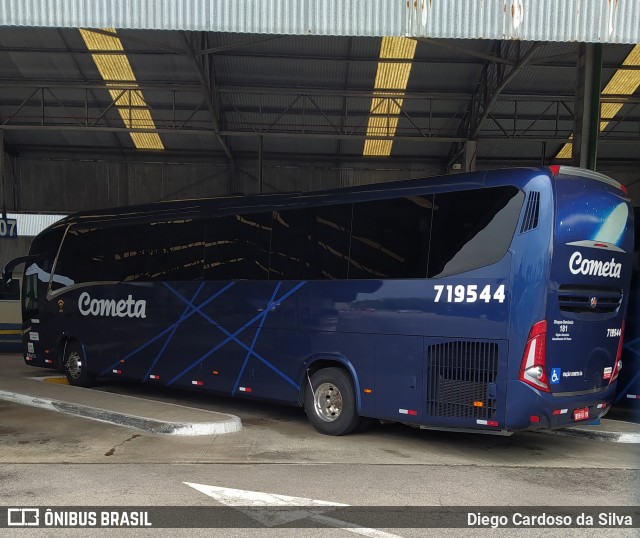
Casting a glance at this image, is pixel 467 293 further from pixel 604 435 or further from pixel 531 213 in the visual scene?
pixel 604 435

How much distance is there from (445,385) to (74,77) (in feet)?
56.9

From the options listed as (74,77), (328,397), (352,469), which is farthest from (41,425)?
(74,77)

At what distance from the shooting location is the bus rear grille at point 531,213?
22.9 feet

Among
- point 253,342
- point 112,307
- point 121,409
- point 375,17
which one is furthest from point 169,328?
point 375,17

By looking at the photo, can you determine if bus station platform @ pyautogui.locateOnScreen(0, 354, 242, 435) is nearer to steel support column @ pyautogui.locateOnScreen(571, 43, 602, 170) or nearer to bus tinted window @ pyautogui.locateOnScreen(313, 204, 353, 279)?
bus tinted window @ pyautogui.locateOnScreen(313, 204, 353, 279)

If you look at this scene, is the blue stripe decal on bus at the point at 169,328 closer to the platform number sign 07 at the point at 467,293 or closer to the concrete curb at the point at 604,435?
the platform number sign 07 at the point at 467,293

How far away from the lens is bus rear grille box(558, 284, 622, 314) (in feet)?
23.4

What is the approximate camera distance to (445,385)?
7.54 meters

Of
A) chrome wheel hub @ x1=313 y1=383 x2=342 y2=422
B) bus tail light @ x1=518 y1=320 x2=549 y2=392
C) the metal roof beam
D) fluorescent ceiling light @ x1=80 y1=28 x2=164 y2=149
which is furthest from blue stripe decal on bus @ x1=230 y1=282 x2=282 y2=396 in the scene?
fluorescent ceiling light @ x1=80 y1=28 x2=164 y2=149

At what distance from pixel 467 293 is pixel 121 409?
539cm

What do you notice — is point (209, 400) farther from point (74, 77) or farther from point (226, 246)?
point (74, 77)

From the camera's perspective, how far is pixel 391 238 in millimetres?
8203

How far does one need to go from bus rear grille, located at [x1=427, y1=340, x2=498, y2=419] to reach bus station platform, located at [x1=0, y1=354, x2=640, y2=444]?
1.58 metres

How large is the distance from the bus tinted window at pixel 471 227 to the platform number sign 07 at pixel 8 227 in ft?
63.8
